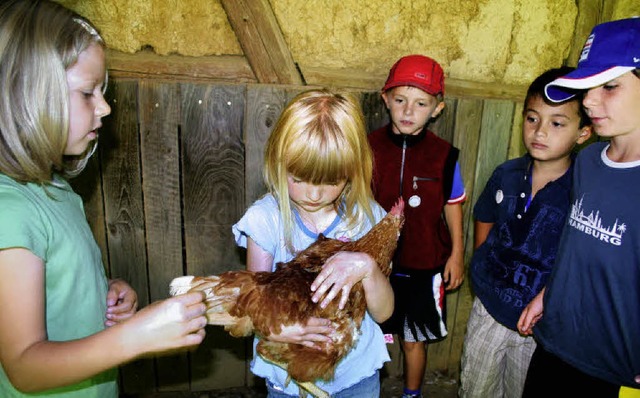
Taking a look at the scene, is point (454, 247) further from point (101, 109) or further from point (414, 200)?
point (101, 109)

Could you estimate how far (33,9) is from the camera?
1.14 meters

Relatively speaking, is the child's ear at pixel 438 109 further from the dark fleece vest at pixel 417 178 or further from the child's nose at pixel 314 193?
the child's nose at pixel 314 193

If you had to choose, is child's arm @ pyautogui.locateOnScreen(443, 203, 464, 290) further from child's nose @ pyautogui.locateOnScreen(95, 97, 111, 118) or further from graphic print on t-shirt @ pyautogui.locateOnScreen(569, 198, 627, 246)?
child's nose @ pyautogui.locateOnScreen(95, 97, 111, 118)

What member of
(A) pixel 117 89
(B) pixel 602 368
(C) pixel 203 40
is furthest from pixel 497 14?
(A) pixel 117 89

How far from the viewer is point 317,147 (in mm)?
1530

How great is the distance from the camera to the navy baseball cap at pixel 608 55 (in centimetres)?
157

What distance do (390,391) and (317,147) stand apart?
7.61 feet

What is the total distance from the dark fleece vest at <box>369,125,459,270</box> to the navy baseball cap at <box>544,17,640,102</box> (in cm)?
81

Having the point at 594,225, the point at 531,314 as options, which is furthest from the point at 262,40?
the point at 531,314

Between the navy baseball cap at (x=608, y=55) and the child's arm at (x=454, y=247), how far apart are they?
3.38 feet

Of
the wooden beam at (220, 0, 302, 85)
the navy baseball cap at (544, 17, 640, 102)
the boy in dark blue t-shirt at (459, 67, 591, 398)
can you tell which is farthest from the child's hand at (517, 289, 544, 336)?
the wooden beam at (220, 0, 302, 85)

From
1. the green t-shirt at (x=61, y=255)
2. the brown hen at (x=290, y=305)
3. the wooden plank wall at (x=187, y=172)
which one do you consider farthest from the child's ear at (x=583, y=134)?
the green t-shirt at (x=61, y=255)

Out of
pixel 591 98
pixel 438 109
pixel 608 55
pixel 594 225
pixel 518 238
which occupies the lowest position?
pixel 518 238

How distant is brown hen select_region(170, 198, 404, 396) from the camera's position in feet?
5.08
